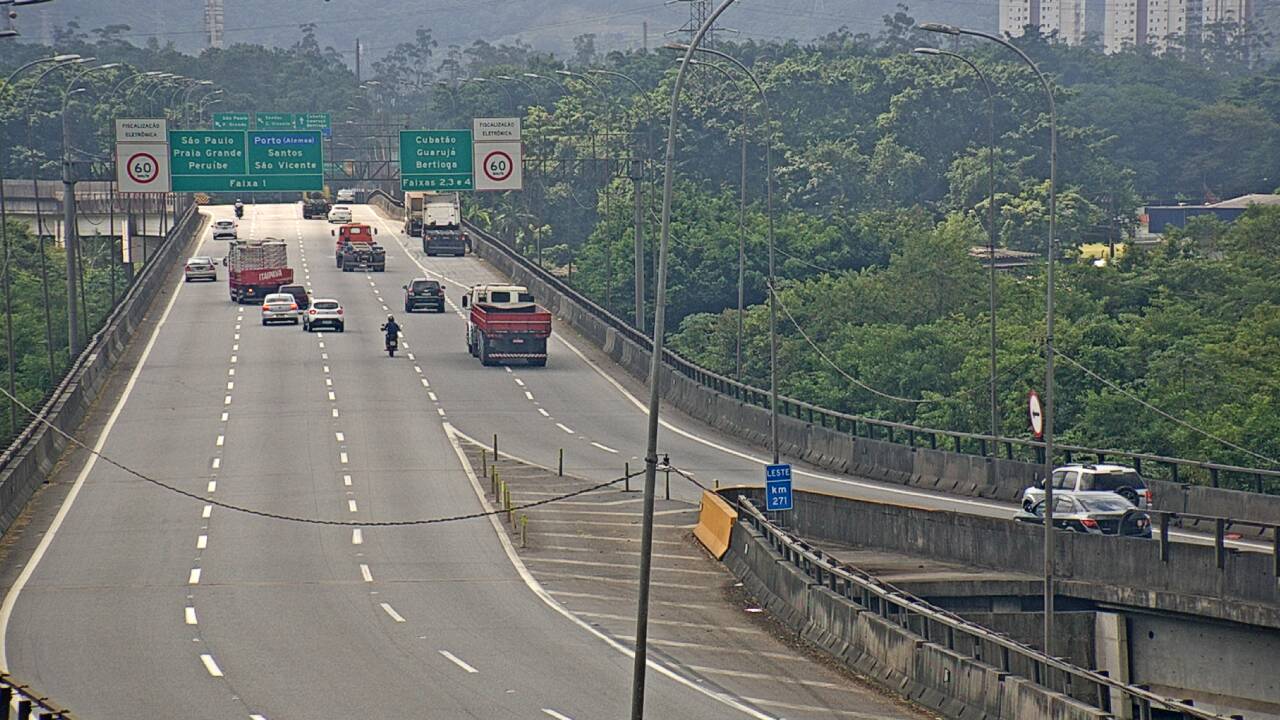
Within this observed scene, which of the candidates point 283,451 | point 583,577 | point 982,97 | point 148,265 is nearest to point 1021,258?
point 982,97

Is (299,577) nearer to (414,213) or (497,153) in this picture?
(497,153)

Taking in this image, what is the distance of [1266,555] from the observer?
35062 mm

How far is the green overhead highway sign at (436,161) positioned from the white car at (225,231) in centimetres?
4339

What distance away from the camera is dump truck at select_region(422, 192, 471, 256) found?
365ft

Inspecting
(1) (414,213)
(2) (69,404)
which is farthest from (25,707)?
(1) (414,213)

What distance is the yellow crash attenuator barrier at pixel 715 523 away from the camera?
41375 millimetres

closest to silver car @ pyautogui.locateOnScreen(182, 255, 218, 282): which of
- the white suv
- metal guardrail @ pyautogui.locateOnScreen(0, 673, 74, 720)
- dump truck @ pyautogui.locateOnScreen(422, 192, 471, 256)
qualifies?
dump truck @ pyautogui.locateOnScreen(422, 192, 471, 256)

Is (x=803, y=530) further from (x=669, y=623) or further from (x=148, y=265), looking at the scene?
(x=148, y=265)

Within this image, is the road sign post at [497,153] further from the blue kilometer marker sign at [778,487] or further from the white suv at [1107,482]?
the blue kilometer marker sign at [778,487]

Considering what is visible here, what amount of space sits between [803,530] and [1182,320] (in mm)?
35854

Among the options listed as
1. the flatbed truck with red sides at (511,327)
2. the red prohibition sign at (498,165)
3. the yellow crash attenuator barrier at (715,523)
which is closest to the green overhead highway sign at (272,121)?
the red prohibition sign at (498,165)

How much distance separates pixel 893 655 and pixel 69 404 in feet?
108

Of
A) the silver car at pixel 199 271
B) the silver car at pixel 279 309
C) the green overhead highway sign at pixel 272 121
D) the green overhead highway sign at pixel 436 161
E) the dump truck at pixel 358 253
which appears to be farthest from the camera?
the green overhead highway sign at pixel 272 121

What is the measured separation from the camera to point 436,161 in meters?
82.8
